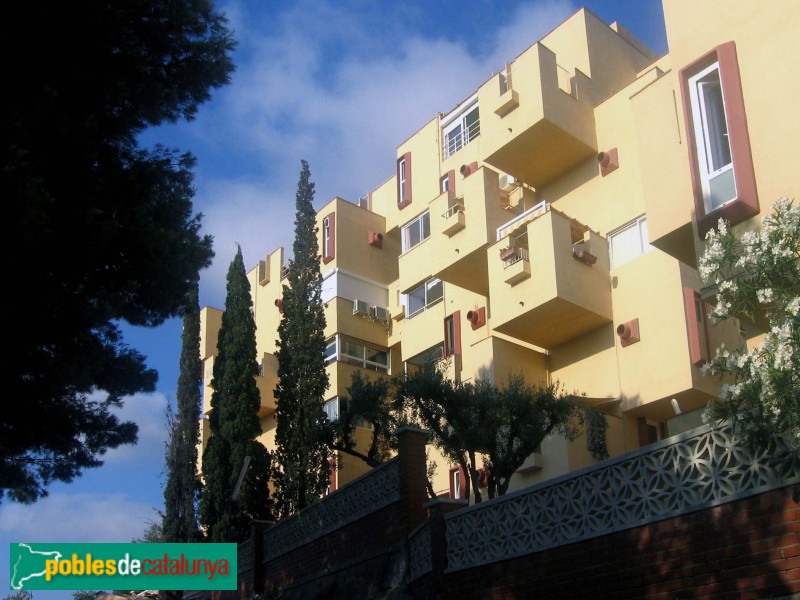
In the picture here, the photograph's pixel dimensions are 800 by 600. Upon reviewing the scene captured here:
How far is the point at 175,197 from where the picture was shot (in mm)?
14500

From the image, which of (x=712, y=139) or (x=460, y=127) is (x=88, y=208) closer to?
(x=712, y=139)

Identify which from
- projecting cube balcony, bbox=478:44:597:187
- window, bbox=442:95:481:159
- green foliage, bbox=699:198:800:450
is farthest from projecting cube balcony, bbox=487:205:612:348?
green foliage, bbox=699:198:800:450

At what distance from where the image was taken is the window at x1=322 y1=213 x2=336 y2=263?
3238 centimetres

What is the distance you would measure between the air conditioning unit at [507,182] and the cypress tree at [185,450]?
31.1 feet

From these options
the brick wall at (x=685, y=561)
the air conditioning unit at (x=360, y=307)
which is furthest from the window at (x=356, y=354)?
the brick wall at (x=685, y=561)

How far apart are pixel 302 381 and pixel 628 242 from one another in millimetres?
9111

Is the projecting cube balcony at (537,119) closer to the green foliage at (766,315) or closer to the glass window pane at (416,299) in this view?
the glass window pane at (416,299)

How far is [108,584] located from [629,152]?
15.6m

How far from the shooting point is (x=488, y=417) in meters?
19.2

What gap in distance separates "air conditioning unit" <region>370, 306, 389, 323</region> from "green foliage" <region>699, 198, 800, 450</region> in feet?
72.3

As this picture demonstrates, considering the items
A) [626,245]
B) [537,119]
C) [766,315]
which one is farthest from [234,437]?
[766,315]

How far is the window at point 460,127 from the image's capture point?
2984cm

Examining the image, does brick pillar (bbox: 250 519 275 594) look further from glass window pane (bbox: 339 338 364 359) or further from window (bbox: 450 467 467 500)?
glass window pane (bbox: 339 338 364 359)

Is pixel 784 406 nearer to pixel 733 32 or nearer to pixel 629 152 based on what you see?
pixel 733 32
